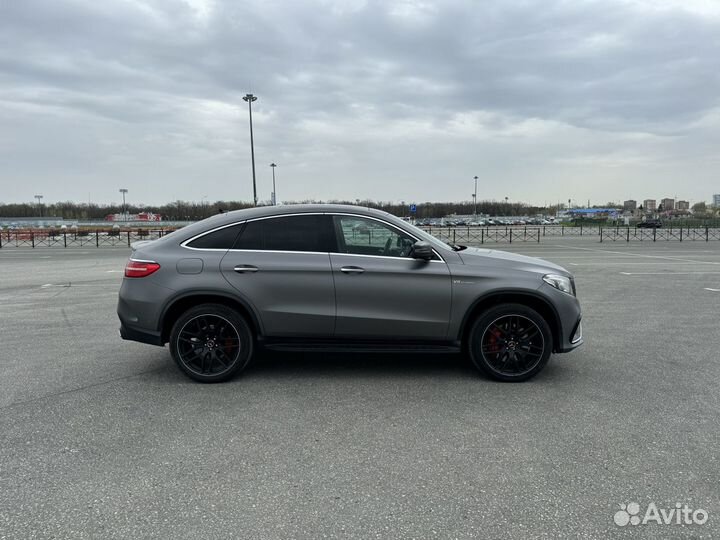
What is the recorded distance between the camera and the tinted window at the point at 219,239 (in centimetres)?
512

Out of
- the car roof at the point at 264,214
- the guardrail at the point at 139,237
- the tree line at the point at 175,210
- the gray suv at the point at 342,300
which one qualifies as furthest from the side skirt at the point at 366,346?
the tree line at the point at 175,210

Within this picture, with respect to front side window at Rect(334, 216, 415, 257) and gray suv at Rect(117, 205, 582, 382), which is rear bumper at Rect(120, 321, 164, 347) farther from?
front side window at Rect(334, 216, 415, 257)

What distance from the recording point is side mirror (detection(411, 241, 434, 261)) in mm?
4867

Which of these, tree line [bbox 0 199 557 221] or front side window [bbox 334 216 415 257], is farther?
tree line [bbox 0 199 557 221]

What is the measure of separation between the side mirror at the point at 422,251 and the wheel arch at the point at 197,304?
1669 millimetres

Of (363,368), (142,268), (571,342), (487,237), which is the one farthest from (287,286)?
(487,237)

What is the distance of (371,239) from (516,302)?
1.58 metres

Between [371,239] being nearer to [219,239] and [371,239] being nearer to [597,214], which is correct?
[219,239]

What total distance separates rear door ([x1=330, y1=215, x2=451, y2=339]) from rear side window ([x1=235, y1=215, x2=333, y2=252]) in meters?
0.27

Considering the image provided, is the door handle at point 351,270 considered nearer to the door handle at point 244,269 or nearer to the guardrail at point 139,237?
the door handle at point 244,269

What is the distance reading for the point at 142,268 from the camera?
503cm

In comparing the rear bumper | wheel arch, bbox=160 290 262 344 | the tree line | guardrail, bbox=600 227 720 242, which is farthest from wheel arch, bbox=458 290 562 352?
the tree line

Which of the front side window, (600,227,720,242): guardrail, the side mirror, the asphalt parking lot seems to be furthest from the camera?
(600,227,720,242): guardrail

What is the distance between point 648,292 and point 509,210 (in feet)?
499
